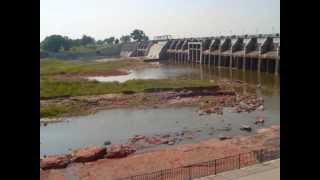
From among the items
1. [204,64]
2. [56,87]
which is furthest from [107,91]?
[204,64]

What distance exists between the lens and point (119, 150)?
13539 mm

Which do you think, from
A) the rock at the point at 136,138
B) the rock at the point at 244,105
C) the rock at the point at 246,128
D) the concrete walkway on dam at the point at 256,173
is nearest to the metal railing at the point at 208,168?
the concrete walkway on dam at the point at 256,173

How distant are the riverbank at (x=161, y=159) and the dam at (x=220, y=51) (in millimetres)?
15458

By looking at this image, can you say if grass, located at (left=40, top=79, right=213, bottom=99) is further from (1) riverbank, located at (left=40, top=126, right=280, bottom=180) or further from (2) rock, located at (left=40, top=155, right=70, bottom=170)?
(1) riverbank, located at (left=40, top=126, right=280, bottom=180)

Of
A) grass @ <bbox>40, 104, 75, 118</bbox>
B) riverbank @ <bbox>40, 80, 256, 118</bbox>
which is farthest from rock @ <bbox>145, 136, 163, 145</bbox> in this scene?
grass @ <bbox>40, 104, 75, 118</bbox>

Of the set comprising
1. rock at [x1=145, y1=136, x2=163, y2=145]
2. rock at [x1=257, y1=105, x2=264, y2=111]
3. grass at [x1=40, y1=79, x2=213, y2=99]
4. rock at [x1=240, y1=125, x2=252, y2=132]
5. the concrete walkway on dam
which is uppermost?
grass at [x1=40, y1=79, x2=213, y2=99]

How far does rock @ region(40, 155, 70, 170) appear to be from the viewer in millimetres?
11906

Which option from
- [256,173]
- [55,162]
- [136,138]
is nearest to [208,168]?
[256,173]

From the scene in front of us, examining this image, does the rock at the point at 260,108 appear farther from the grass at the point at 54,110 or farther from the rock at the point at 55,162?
the rock at the point at 55,162

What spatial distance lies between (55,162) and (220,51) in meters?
38.6

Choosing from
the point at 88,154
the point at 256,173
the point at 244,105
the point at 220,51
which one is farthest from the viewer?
the point at 220,51

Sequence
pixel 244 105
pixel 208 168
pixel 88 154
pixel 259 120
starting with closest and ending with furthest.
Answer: pixel 208 168 < pixel 88 154 < pixel 259 120 < pixel 244 105

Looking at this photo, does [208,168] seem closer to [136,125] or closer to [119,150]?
[119,150]

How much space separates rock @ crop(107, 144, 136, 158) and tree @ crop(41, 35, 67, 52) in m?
52.1
